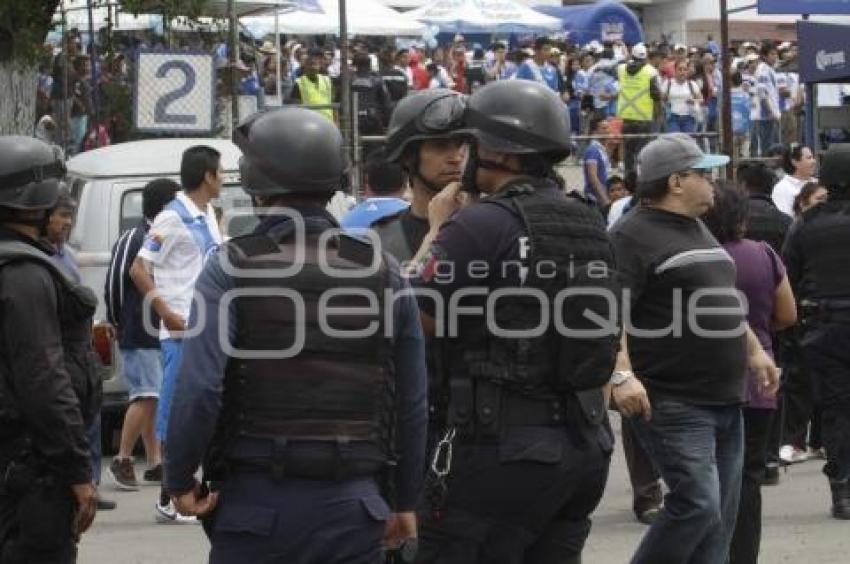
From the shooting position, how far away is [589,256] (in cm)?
555

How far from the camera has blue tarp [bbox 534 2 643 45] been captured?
38156 mm

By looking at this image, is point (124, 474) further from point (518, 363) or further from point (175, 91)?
point (518, 363)

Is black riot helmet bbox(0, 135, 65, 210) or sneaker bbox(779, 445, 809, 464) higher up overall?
black riot helmet bbox(0, 135, 65, 210)

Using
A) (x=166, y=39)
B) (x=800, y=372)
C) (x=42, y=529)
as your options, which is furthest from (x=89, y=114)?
(x=42, y=529)

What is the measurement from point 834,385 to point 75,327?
531cm

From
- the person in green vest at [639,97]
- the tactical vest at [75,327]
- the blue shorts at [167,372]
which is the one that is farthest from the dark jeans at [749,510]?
the person in green vest at [639,97]

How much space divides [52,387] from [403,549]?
1.14m

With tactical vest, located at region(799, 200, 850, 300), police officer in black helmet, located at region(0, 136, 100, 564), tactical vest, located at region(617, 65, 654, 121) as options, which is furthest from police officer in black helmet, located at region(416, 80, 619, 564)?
tactical vest, located at region(617, 65, 654, 121)

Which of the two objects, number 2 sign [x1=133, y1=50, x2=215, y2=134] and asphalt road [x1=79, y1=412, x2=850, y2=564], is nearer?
asphalt road [x1=79, y1=412, x2=850, y2=564]

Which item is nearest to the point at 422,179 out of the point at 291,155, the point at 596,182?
the point at 291,155

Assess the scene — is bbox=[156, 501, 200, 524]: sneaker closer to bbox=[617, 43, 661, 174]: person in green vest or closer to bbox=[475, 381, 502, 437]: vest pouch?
bbox=[475, 381, 502, 437]: vest pouch

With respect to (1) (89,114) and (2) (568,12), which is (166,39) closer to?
(1) (89,114)

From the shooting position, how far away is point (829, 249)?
33.7 feet

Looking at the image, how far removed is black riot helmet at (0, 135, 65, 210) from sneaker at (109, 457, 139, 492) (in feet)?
18.0
